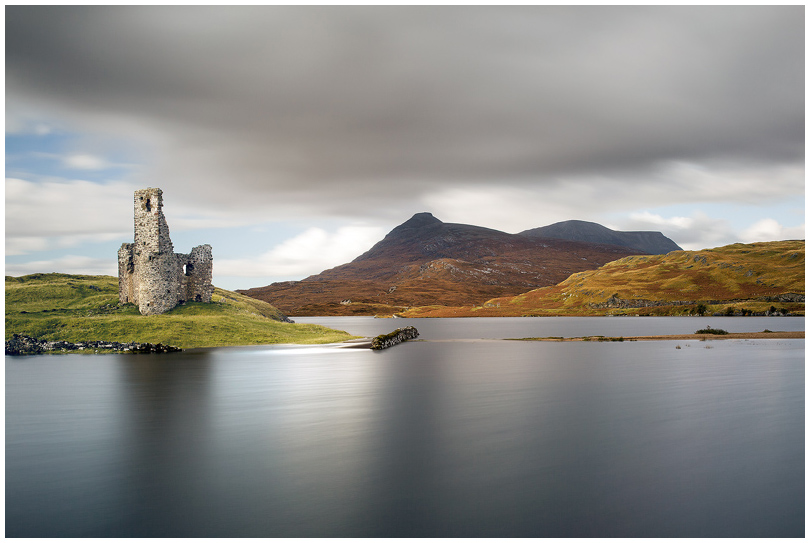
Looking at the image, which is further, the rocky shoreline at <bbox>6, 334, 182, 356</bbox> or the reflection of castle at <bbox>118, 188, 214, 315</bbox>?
the reflection of castle at <bbox>118, 188, 214, 315</bbox>

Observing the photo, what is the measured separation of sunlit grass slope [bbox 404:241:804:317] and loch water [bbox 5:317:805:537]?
414 ft

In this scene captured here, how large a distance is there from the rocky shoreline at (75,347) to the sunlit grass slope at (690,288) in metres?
131

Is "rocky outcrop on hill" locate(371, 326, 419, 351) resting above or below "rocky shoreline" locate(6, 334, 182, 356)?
below

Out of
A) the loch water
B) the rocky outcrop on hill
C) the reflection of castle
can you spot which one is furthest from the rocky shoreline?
the rocky outcrop on hill

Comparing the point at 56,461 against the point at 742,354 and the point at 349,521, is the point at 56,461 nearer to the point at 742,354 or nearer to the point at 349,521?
the point at 349,521

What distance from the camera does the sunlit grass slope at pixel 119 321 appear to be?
4666 cm

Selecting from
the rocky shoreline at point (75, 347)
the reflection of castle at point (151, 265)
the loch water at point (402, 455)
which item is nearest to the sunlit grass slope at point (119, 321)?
the rocky shoreline at point (75, 347)

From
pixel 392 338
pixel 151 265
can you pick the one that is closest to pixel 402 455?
pixel 151 265

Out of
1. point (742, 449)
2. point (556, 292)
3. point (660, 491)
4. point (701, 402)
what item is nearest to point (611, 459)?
point (660, 491)

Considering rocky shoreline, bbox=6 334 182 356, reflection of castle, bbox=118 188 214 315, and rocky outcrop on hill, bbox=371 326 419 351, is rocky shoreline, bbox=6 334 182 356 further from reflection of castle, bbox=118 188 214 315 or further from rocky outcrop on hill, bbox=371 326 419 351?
rocky outcrop on hill, bbox=371 326 419 351

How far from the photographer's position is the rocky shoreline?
1746 inches

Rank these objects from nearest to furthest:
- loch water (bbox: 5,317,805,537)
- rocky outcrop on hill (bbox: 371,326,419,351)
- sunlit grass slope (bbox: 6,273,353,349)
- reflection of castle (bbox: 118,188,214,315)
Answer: loch water (bbox: 5,317,805,537) → sunlit grass slope (bbox: 6,273,353,349) → reflection of castle (bbox: 118,188,214,315) → rocky outcrop on hill (bbox: 371,326,419,351)

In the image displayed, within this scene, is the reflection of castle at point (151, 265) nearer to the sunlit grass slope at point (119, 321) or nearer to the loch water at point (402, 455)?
the sunlit grass slope at point (119, 321)

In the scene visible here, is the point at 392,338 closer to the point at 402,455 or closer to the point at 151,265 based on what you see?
the point at 151,265
